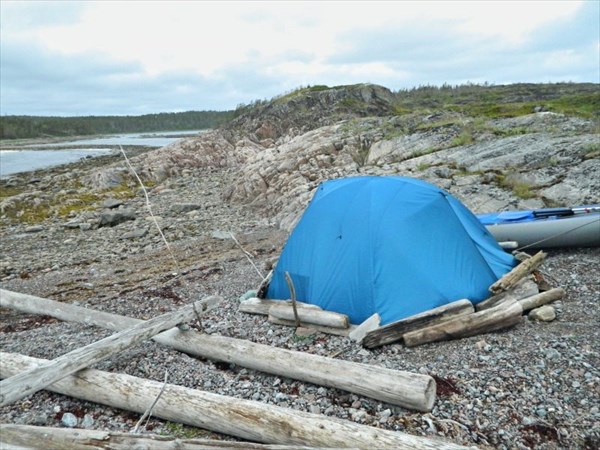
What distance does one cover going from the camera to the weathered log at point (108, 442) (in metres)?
4.17

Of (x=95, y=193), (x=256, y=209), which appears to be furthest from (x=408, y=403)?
(x=95, y=193)

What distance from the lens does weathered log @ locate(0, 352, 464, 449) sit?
438cm

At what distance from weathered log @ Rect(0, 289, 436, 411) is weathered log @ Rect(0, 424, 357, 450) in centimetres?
130

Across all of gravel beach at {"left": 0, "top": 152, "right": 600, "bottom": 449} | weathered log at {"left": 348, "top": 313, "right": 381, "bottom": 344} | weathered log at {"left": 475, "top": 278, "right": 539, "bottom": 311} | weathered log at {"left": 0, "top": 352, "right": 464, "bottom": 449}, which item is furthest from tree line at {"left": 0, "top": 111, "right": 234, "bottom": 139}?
weathered log at {"left": 0, "top": 352, "right": 464, "bottom": 449}

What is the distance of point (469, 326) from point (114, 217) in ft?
57.6

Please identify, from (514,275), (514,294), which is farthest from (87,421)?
(514,275)

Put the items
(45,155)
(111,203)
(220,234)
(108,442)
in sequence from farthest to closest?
(45,155) → (111,203) → (220,234) → (108,442)

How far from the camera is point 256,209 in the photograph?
21000 millimetres

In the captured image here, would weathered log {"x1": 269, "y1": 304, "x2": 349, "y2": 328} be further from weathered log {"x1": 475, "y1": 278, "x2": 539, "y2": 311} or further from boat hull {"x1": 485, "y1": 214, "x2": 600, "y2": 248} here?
boat hull {"x1": 485, "y1": 214, "x2": 600, "y2": 248}

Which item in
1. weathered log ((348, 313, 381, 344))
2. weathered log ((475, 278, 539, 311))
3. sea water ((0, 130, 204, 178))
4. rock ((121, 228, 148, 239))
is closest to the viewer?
weathered log ((348, 313, 381, 344))

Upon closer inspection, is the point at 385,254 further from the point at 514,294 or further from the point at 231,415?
the point at 231,415

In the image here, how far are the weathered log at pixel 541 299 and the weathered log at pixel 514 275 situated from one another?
335 mm

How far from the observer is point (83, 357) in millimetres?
5746

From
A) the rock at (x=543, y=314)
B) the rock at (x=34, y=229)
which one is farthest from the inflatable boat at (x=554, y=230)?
the rock at (x=34, y=229)
